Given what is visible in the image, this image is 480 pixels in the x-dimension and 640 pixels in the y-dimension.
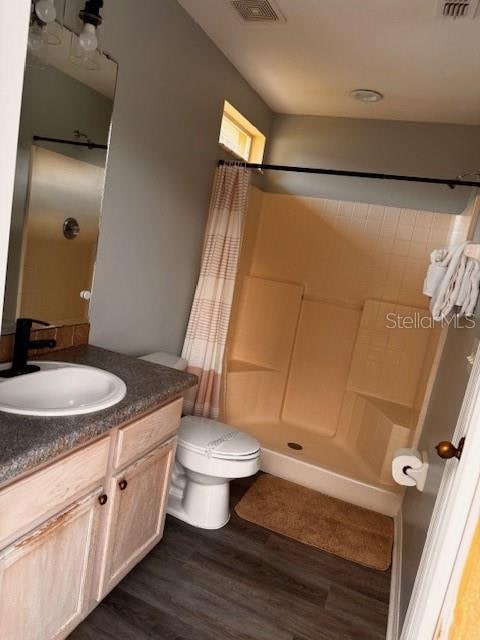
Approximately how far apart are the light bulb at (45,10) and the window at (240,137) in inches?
58.2

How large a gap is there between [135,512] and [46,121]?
57.9 inches

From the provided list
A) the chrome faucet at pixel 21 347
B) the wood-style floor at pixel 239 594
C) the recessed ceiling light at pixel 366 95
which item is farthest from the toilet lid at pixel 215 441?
the recessed ceiling light at pixel 366 95

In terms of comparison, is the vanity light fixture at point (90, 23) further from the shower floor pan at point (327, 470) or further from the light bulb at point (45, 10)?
the shower floor pan at point (327, 470)

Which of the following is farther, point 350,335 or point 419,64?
point 350,335

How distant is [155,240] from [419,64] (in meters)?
1.67

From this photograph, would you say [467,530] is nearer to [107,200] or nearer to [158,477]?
[158,477]

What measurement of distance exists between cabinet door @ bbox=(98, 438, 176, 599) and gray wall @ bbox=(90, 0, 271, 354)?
0.67 metres

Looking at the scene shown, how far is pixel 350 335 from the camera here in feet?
11.2

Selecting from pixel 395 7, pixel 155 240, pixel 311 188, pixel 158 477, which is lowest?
pixel 158 477

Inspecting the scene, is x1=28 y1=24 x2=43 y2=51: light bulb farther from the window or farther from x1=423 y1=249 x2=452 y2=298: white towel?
x1=423 y1=249 x2=452 y2=298: white towel

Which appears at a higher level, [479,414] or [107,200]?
[107,200]

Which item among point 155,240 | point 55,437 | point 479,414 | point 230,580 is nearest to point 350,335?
point 155,240

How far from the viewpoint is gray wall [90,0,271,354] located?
192 cm

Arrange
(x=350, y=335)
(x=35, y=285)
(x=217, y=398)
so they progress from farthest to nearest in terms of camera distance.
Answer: (x=350, y=335), (x=217, y=398), (x=35, y=285)
